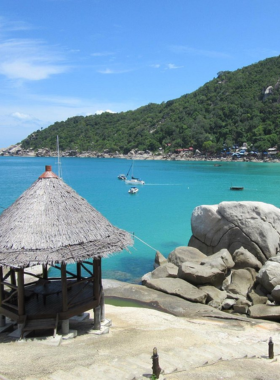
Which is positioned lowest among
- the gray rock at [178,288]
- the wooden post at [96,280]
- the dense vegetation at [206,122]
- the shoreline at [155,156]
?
the gray rock at [178,288]

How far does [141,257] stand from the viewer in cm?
2039

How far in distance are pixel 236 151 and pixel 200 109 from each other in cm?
2687

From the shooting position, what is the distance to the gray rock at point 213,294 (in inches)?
511

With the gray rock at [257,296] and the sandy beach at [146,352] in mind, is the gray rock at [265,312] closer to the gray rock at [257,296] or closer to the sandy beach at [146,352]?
the gray rock at [257,296]

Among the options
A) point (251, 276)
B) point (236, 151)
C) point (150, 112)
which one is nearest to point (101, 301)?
point (251, 276)

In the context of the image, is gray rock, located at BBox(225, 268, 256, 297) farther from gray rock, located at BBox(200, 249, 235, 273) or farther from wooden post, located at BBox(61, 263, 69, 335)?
wooden post, located at BBox(61, 263, 69, 335)

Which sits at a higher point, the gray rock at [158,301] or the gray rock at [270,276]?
the gray rock at [270,276]

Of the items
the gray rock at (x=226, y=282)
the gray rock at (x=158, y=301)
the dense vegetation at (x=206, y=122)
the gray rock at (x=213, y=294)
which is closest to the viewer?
the gray rock at (x=158, y=301)

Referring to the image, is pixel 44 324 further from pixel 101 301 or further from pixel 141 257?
pixel 141 257

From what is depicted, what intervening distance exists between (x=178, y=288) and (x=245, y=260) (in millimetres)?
3435

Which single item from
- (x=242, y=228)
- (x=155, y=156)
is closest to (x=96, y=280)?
(x=242, y=228)

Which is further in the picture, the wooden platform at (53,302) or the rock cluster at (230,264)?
the rock cluster at (230,264)

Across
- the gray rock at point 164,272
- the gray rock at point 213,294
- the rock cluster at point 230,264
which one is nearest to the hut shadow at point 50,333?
the rock cluster at point 230,264

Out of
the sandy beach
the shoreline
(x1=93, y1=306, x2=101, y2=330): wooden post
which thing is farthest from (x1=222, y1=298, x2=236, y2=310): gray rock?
the shoreline
